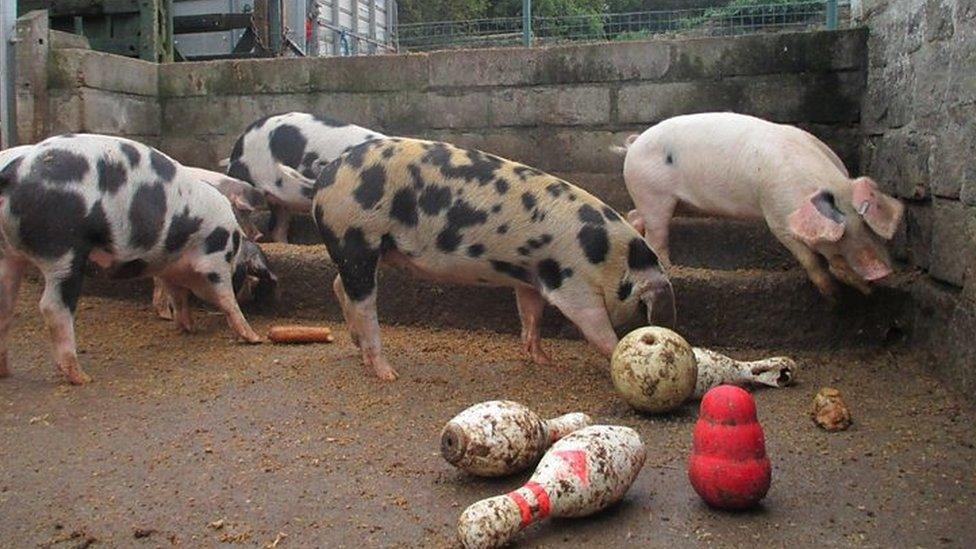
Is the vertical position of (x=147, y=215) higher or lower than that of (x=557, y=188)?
lower

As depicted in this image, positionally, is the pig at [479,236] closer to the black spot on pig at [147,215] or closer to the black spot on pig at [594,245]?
the black spot on pig at [594,245]

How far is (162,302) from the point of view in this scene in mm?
6660

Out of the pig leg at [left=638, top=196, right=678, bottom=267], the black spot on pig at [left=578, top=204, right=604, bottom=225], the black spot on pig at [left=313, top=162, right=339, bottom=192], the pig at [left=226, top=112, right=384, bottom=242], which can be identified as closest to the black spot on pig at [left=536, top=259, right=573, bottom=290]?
the black spot on pig at [left=578, top=204, right=604, bottom=225]

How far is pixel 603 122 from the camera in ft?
24.2

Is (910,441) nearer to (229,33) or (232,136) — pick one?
(232,136)

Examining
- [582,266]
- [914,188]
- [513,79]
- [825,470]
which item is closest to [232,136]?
[513,79]

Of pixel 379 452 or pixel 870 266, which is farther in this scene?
pixel 870 266

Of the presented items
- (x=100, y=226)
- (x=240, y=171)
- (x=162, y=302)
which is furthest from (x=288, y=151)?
(x=100, y=226)

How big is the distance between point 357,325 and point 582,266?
3.91 feet

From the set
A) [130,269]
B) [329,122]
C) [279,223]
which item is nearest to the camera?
[130,269]

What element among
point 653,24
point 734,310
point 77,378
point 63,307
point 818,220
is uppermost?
point 653,24

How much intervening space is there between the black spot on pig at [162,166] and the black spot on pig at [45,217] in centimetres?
65

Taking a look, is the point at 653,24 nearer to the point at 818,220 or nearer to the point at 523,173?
the point at 818,220

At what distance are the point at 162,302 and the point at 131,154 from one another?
171 centimetres
